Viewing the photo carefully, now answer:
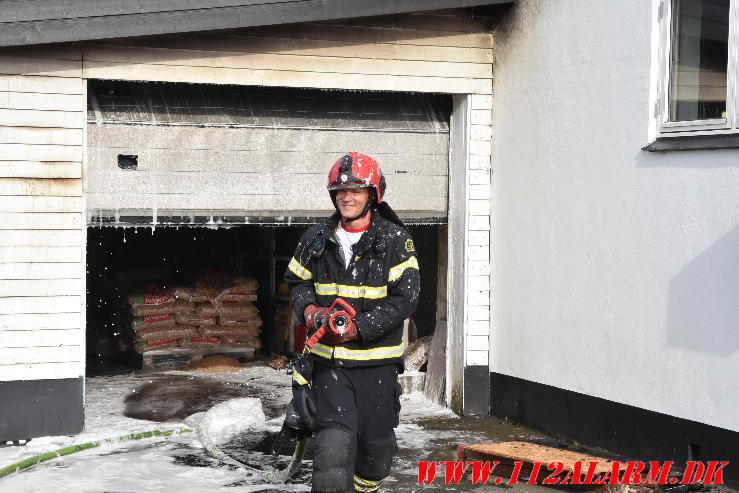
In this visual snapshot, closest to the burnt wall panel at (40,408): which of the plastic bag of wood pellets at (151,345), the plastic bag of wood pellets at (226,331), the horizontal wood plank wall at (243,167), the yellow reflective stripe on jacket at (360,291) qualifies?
the horizontal wood plank wall at (243,167)

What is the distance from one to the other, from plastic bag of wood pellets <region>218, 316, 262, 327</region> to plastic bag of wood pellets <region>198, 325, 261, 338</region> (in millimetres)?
44

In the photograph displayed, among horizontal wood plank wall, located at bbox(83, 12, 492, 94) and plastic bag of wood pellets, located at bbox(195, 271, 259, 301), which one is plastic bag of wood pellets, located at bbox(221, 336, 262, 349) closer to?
plastic bag of wood pellets, located at bbox(195, 271, 259, 301)

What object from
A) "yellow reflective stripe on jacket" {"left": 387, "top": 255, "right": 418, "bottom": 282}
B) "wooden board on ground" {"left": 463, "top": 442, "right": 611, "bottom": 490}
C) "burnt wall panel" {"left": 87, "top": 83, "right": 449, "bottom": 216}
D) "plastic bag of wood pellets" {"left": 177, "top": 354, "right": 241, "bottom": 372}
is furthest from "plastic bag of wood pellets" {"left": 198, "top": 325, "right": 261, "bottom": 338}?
"yellow reflective stripe on jacket" {"left": 387, "top": 255, "right": 418, "bottom": 282}

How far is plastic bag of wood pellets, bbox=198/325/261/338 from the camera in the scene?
42.1 ft

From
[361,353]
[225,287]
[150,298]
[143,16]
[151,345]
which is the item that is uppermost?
[143,16]

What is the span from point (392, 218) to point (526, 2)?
4097mm

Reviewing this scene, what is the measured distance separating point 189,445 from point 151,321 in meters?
4.70

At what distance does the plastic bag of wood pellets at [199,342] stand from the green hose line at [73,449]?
4208 millimetres

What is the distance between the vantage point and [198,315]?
42.2 ft

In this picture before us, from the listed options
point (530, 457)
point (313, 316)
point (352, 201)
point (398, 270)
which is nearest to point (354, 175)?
point (352, 201)

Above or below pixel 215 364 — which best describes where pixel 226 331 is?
above

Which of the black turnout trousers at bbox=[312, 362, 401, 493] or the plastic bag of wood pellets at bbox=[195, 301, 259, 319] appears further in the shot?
the plastic bag of wood pellets at bbox=[195, 301, 259, 319]

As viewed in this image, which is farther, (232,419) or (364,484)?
(232,419)

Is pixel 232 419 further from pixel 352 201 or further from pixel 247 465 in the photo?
pixel 352 201
